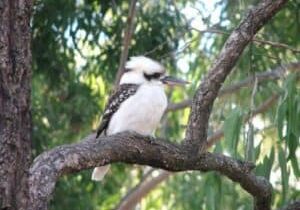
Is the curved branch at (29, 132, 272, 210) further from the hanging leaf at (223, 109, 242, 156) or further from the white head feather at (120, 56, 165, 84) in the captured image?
the white head feather at (120, 56, 165, 84)

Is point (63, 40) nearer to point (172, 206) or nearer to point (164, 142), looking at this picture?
point (172, 206)

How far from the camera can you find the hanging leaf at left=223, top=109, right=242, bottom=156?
3.58 m

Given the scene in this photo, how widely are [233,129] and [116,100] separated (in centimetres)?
59

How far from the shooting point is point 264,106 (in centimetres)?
553

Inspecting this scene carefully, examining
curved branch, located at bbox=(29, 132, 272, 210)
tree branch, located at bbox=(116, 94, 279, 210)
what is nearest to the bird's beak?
curved branch, located at bbox=(29, 132, 272, 210)

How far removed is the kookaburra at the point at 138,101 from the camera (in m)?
3.78

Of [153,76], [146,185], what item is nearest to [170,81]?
[153,76]

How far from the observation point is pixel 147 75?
12.9ft

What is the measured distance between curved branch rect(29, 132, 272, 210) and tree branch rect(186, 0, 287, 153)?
0.20 ft

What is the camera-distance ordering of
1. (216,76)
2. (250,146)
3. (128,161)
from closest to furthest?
(128,161) → (216,76) → (250,146)

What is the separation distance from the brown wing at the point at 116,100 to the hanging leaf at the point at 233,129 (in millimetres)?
467

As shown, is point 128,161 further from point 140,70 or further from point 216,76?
point 140,70

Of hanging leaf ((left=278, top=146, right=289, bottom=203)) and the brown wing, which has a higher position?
the brown wing

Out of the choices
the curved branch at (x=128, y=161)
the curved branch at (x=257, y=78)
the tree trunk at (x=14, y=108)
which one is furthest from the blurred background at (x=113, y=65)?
the tree trunk at (x=14, y=108)
